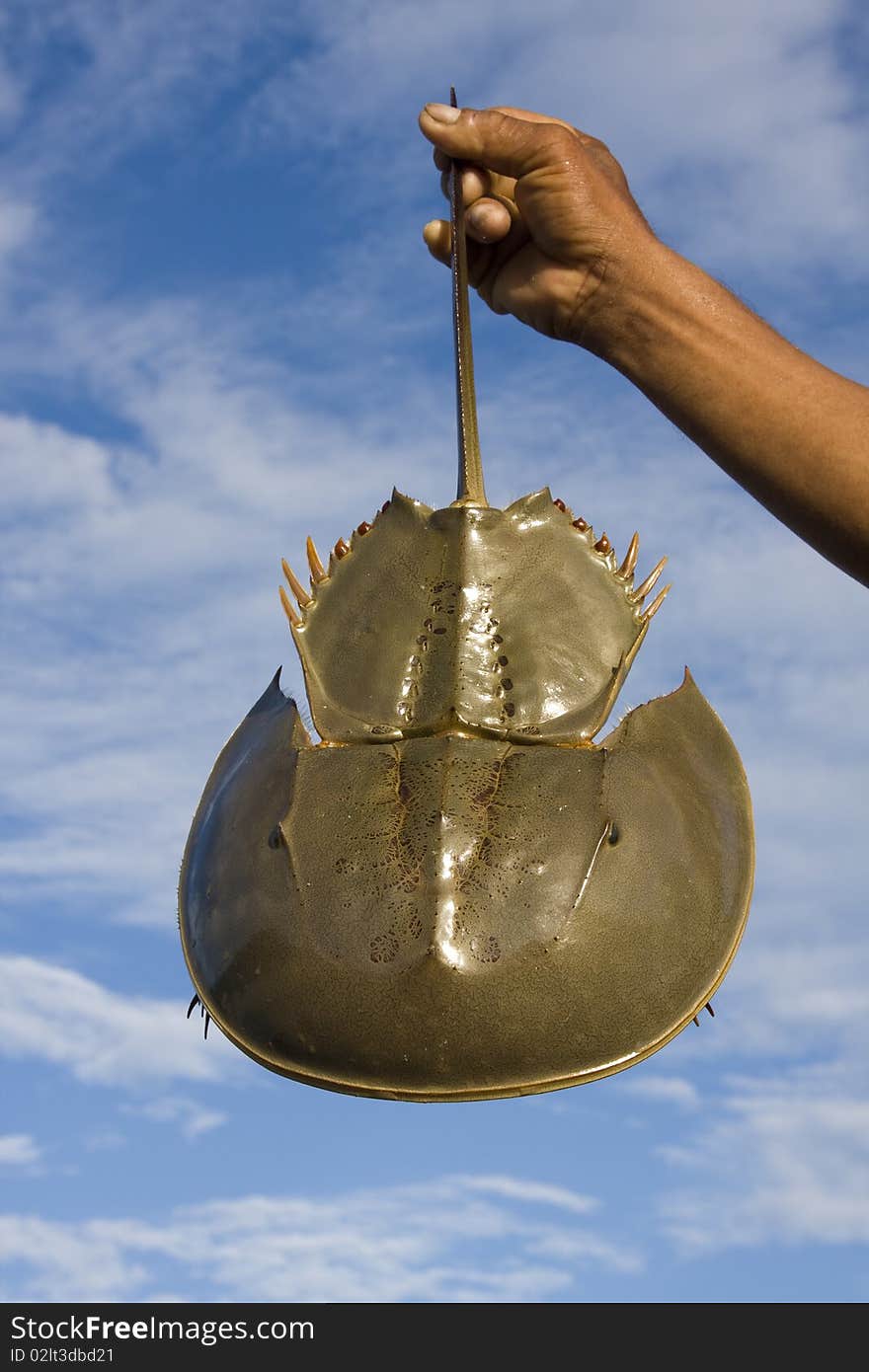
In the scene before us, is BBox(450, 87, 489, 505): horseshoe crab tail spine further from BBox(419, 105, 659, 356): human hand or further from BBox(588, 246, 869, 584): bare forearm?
BBox(588, 246, 869, 584): bare forearm

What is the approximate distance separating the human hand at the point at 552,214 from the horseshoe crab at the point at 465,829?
11 cm

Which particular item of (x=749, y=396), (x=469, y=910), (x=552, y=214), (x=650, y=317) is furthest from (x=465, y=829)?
(x=552, y=214)

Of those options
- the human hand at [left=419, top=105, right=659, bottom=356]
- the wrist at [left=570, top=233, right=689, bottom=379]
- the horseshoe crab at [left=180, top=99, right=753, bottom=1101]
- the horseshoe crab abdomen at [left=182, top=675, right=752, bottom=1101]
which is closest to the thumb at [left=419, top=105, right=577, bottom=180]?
the human hand at [left=419, top=105, right=659, bottom=356]

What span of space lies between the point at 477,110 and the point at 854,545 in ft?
4.67

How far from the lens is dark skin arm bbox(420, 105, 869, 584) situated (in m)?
2.46

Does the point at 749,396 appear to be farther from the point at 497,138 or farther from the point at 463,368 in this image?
the point at 497,138

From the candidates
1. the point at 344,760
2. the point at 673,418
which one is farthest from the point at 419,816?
the point at 673,418

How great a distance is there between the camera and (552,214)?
3014 mm

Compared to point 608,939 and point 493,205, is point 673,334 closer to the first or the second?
point 493,205

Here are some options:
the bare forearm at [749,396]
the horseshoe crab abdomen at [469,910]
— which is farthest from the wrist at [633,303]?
the horseshoe crab abdomen at [469,910]

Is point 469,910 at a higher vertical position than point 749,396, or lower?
lower

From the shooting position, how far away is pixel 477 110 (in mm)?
3162

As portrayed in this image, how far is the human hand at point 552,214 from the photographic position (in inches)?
116

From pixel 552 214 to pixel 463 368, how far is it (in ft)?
1.26
